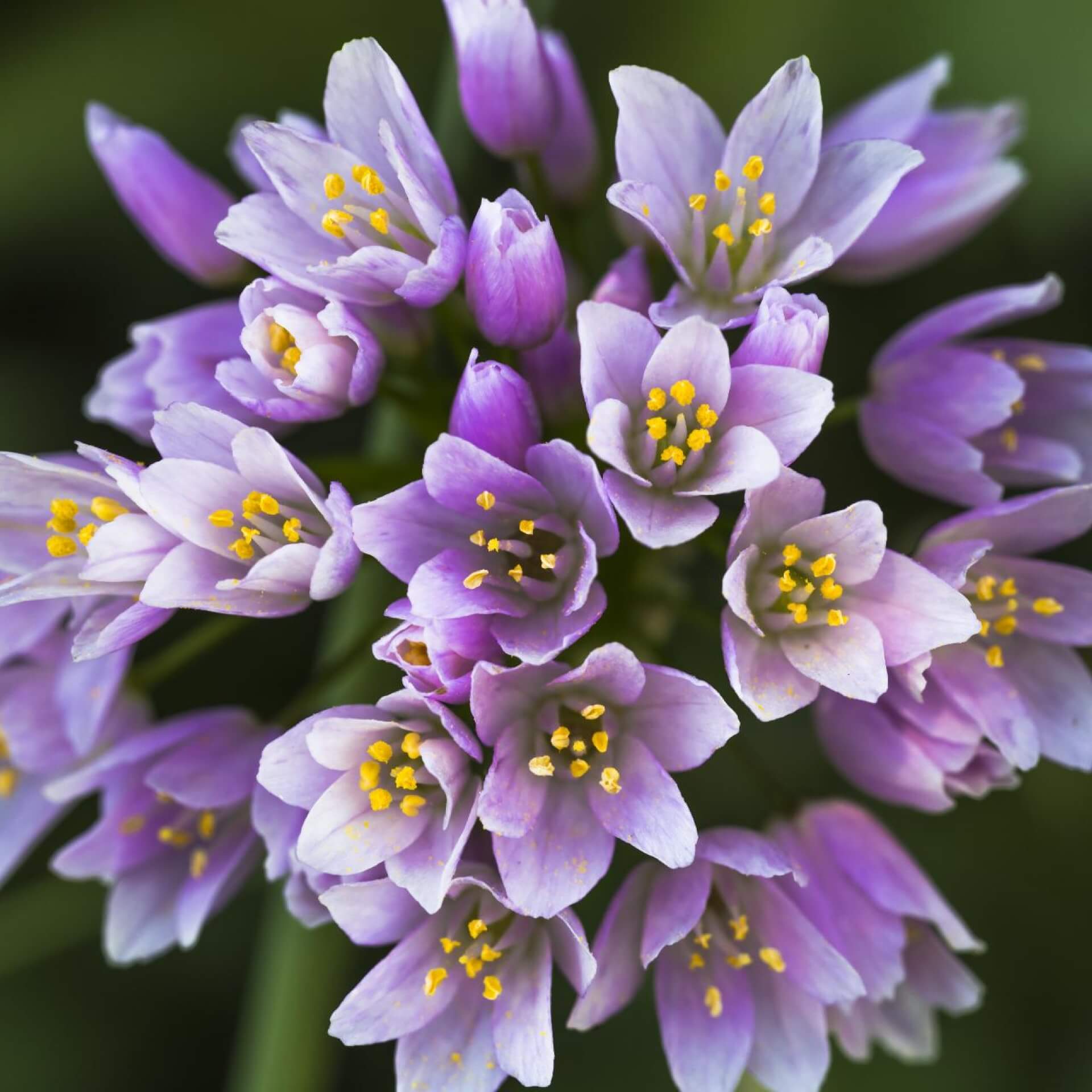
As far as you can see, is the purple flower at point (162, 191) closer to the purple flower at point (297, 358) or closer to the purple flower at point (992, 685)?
the purple flower at point (297, 358)

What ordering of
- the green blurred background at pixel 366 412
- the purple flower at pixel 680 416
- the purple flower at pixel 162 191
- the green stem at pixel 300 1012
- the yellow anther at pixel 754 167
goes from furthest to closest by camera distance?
the green blurred background at pixel 366 412 → the green stem at pixel 300 1012 → the purple flower at pixel 162 191 → the yellow anther at pixel 754 167 → the purple flower at pixel 680 416

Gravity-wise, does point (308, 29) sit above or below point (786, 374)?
above

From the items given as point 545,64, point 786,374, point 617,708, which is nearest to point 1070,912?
point 617,708

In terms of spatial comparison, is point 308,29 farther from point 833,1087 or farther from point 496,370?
point 833,1087

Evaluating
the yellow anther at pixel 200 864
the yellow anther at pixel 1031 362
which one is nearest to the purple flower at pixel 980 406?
the yellow anther at pixel 1031 362

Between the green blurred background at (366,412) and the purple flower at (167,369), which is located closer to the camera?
the purple flower at (167,369)

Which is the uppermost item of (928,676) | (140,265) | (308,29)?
(308,29)
